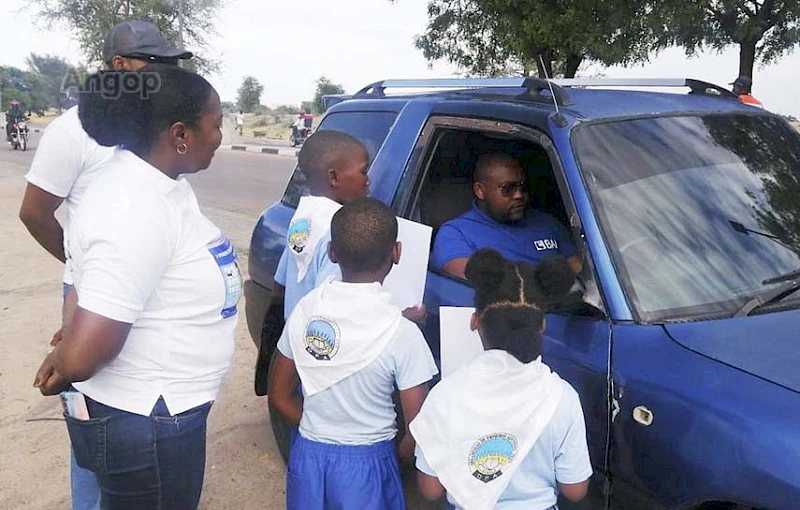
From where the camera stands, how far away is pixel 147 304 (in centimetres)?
178

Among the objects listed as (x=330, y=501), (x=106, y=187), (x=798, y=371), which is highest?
(x=106, y=187)

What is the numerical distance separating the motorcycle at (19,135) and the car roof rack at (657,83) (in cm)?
2500

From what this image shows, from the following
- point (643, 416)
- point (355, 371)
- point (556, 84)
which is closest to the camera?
point (643, 416)

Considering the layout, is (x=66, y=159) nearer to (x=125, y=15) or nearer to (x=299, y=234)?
(x=299, y=234)

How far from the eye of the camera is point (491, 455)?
6.18 ft

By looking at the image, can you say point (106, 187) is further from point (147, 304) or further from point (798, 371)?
point (798, 371)

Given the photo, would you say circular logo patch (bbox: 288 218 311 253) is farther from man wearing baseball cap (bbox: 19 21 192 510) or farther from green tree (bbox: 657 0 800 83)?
green tree (bbox: 657 0 800 83)

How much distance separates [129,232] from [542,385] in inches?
43.2

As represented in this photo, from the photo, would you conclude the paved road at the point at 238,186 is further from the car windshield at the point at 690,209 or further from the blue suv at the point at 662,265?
the car windshield at the point at 690,209

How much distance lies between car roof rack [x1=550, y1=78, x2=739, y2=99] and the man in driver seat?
47 centimetres

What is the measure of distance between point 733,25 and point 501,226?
13.1 metres

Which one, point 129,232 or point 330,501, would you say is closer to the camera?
point 129,232

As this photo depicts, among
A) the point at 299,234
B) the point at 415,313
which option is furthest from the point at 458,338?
the point at 299,234

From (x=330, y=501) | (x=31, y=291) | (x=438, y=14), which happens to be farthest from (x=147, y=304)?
(x=438, y=14)
